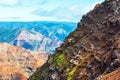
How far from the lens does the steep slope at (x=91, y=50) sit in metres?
69.6

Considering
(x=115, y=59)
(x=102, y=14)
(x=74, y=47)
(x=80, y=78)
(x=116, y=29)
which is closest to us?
(x=115, y=59)

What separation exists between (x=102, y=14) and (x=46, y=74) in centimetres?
1898

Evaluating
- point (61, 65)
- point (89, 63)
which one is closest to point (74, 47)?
point (61, 65)

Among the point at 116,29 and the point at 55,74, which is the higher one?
the point at 116,29

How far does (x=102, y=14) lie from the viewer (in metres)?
89.4

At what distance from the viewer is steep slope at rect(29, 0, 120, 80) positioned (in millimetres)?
69562

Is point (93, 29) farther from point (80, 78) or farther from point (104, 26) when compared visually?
point (80, 78)

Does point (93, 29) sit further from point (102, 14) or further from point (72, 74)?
point (72, 74)

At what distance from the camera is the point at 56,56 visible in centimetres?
8825

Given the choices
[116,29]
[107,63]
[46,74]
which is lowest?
[46,74]

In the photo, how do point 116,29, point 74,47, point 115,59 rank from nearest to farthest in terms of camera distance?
point 115,59 < point 116,29 < point 74,47

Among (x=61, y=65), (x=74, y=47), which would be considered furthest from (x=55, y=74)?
(x=74, y=47)

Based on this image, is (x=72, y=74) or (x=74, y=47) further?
(x=74, y=47)

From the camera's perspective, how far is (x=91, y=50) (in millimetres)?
79062
